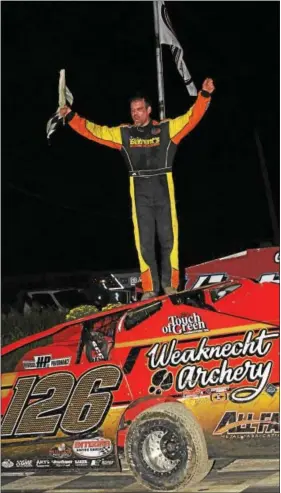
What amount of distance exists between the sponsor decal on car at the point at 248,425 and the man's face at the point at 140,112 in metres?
2.69

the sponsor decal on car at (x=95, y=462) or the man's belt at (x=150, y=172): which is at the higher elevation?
the man's belt at (x=150, y=172)

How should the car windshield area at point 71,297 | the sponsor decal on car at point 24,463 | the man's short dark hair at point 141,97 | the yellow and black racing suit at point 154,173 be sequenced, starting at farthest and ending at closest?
1. the car windshield area at point 71,297
2. the yellow and black racing suit at point 154,173
3. the man's short dark hair at point 141,97
4. the sponsor decal on car at point 24,463

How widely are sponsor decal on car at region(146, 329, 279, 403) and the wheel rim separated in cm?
37

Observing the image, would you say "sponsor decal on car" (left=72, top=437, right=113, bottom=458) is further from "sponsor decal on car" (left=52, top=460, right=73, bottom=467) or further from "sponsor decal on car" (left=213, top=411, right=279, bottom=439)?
"sponsor decal on car" (left=213, top=411, right=279, bottom=439)

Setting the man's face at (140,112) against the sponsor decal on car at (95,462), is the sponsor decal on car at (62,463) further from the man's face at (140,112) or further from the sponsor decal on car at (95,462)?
the man's face at (140,112)

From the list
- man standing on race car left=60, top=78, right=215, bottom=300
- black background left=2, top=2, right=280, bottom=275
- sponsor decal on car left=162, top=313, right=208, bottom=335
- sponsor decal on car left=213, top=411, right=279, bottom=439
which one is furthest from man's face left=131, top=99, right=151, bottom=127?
black background left=2, top=2, right=280, bottom=275

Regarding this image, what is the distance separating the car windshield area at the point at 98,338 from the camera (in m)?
7.40

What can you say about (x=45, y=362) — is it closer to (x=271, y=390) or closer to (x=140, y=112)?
(x=271, y=390)

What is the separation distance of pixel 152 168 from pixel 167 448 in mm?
2473

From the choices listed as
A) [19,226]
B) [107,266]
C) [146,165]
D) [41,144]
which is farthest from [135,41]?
[146,165]

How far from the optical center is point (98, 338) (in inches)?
295

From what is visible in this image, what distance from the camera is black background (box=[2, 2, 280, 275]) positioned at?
21.3 m

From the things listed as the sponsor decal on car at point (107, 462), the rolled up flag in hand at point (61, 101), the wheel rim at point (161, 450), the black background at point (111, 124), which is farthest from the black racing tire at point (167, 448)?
the black background at point (111, 124)

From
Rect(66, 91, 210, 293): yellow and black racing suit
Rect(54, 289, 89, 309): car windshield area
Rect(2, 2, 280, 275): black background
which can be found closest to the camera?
Rect(66, 91, 210, 293): yellow and black racing suit
